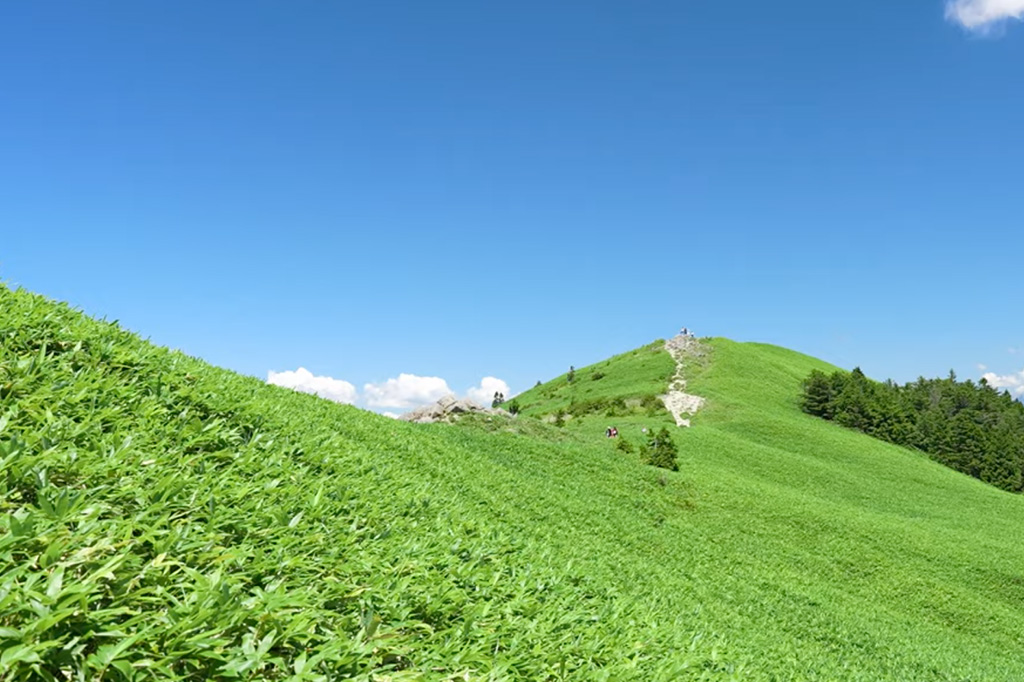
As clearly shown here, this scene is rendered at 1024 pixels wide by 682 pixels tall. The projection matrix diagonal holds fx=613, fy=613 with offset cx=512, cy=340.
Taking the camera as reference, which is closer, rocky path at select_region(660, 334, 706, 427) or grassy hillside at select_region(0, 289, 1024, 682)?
grassy hillside at select_region(0, 289, 1024, 682)

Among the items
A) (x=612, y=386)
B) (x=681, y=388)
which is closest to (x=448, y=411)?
(x=681, y=388)

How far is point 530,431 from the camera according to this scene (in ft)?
116

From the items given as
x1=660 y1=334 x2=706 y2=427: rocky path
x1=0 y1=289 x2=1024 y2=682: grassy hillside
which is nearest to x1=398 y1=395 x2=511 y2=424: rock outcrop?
x1=0 y1=289 x2=1024 y2=682: grassy hillside

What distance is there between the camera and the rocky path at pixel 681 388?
6206cm

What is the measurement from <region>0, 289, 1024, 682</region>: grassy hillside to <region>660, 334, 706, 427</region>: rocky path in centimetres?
4073

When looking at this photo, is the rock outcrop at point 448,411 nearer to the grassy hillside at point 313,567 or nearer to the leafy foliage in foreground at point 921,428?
the grassy hillside at point 313,567

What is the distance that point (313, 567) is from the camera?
5.15m

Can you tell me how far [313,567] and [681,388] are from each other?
2698 inches

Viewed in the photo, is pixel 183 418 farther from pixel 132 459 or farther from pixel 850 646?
pixel 850 646

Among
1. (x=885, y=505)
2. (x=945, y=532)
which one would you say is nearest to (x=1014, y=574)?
(x=945, y=532)

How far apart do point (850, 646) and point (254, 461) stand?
15726mm

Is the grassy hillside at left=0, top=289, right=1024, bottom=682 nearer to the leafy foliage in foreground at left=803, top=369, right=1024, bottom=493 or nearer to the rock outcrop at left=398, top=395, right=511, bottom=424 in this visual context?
the rock outcrop at left=398, top=395, right=511, bottom=424

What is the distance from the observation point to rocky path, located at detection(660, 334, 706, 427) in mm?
62059

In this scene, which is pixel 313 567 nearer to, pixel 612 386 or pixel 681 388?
pixel 681 388
